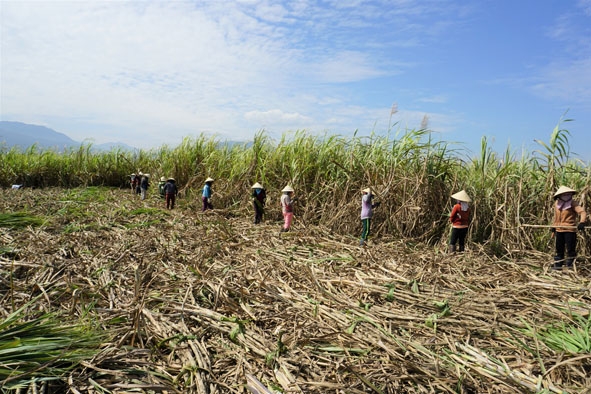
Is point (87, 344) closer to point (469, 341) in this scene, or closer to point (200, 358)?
point (200, 358)

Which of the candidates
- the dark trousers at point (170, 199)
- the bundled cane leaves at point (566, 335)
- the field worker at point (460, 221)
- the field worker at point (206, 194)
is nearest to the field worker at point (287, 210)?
the field worker at point (206, 194)

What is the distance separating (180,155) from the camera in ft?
34.3

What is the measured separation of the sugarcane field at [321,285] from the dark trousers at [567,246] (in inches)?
1.6

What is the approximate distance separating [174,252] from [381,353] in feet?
10.5

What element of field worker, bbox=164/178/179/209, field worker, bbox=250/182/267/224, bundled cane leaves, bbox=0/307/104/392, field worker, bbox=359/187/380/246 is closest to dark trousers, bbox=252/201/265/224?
field worker, bbox=250/182/267/224

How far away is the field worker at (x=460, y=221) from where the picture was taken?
16.8 feet

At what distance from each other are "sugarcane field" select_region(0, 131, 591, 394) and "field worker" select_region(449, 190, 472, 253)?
0.21ft

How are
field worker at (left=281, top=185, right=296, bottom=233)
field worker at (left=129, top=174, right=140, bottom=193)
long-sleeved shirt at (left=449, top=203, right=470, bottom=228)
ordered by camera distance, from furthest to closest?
1. field worker at (left=129, top=174, right=140, bottom=193)
2. field worker at (left=281, top=185, right=296, bottom=233)
3. long-sleeved shirt at (left=449, top=203, right=470, bottom=228)

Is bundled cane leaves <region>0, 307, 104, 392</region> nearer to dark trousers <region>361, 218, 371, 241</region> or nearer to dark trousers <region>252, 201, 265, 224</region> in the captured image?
dark trousers <region>361, 218, 371, 241</region>

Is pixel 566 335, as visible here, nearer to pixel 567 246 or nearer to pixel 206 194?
pixel 567 246

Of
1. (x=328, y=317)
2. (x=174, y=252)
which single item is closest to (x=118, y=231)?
(x=174, y=252)

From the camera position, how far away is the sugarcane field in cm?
210

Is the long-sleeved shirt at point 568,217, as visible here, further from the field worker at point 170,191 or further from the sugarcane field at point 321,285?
the field worker at point 170,191

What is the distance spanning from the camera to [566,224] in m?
4.54
